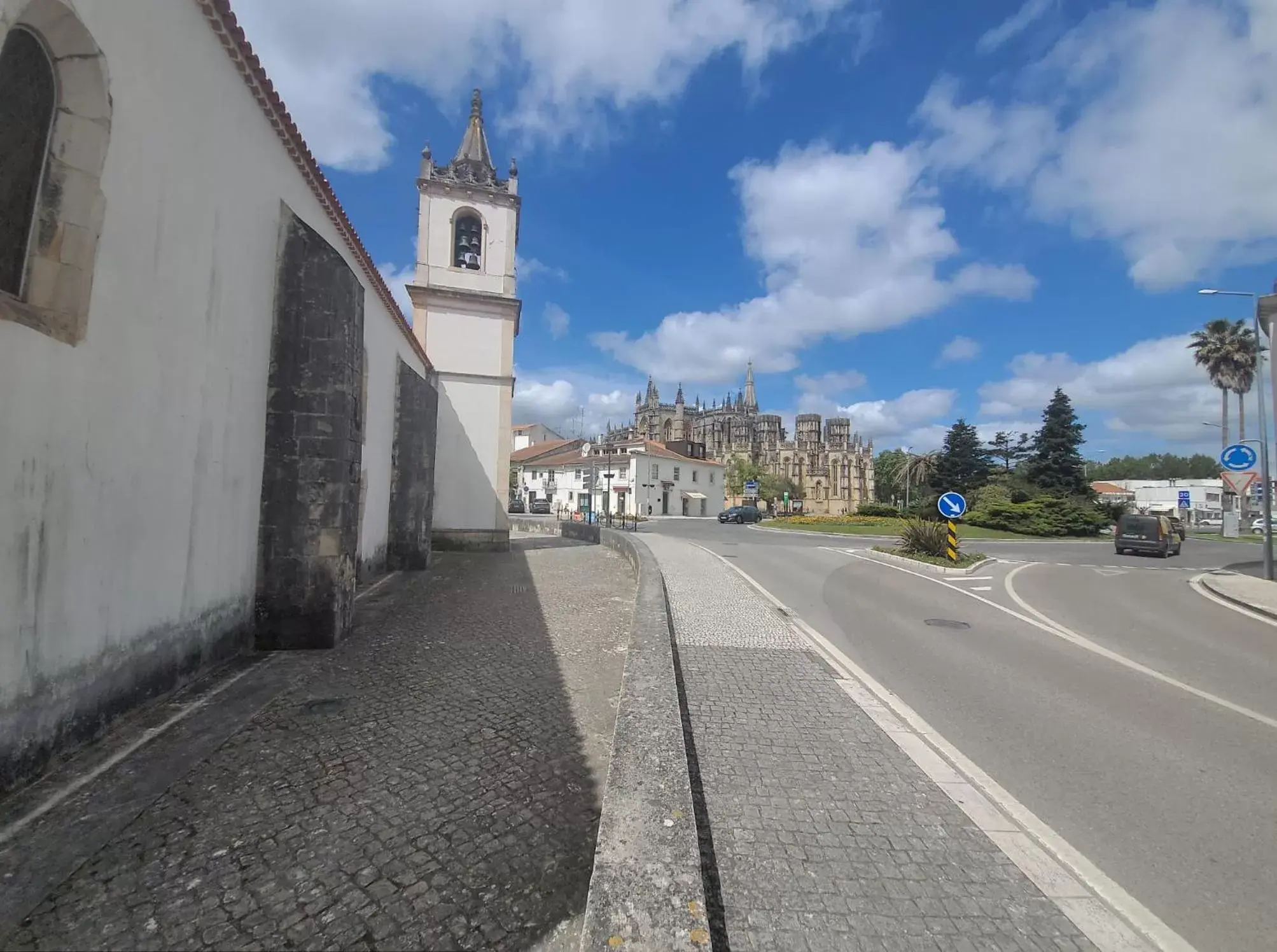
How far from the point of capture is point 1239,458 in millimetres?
14367

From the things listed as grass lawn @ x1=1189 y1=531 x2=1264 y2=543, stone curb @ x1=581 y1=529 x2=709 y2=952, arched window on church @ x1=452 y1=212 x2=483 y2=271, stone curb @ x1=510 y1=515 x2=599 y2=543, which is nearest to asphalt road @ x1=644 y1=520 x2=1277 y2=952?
stone curb @ x1=581 y1=529 x2=709 y2=952

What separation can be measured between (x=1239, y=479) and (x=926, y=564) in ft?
24.4

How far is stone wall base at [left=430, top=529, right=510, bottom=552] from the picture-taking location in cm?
1661

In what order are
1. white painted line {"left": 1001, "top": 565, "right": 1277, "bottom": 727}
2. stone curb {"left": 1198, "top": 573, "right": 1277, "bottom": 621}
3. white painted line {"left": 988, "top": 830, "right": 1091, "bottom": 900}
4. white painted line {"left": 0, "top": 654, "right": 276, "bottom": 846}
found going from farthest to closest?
stone curb {"left": 1198, "top": 573, "right": 1277, "bottom": 621}
white painted line {"left": 1001, "top": 565, "right": 1277, "bottom": 727}
white painted line {"left": 0, "top": 654, "right": 276, "bottom": 846}
white painted line {"left": 988, "top": 830, "right": 1091, "bottom": 900}

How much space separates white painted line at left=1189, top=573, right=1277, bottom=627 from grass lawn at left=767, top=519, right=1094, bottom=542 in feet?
53.8

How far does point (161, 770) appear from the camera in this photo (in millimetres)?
3574

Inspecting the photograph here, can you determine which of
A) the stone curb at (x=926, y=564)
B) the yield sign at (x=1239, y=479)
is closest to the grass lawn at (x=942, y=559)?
the stone curb at (x=926, y=564)

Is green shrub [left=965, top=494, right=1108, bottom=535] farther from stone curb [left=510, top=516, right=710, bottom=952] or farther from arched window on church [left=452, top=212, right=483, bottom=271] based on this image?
stone curb [left=510, top=516, right=710, bottom=952]

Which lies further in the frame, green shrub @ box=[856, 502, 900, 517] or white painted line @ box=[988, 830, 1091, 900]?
green shrub @ box=[856, 502, 900, 517]

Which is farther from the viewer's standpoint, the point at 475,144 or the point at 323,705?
the point at 475,144

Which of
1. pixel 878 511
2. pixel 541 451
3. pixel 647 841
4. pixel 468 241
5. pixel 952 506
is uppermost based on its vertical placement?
pixel 468 241

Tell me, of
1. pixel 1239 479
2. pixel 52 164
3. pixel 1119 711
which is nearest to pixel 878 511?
pixel 1239 479

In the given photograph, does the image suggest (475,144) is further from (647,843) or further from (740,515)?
(740,515)

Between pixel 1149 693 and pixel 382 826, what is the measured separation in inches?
269
